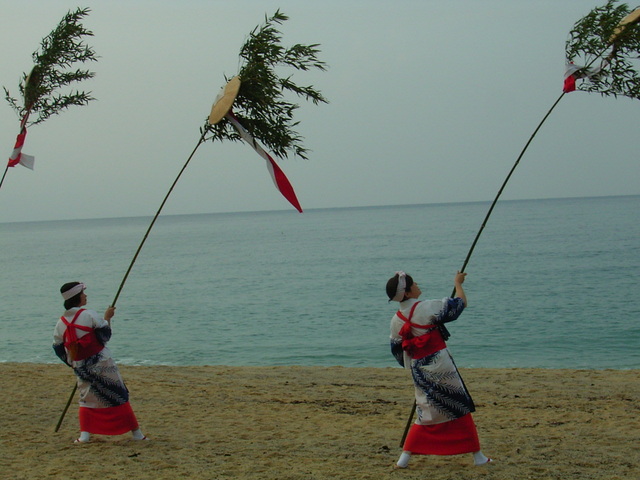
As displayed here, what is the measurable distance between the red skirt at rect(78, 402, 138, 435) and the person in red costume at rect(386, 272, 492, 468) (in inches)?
106

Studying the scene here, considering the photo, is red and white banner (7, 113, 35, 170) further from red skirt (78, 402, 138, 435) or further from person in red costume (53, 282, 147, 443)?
red skirt (78, 402, 138, 435)

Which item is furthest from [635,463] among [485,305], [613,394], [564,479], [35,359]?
[485,305]

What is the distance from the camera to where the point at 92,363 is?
6.32 meters

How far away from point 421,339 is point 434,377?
0.31 meters

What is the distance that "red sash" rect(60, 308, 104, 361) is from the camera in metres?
6.22

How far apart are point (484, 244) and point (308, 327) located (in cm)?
4138

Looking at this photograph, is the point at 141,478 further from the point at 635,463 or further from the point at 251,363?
the point at 251,363

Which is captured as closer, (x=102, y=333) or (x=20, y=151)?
(x=102, y=333)

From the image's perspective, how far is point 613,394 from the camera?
355 inches

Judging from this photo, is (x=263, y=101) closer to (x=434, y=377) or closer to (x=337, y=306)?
(x=434, y=377)

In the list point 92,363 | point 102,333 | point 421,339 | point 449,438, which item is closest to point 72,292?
point 102,333

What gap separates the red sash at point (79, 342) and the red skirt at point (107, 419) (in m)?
0.54

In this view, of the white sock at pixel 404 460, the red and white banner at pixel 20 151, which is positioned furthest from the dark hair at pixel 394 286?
the red and white banner at pixel 20 151

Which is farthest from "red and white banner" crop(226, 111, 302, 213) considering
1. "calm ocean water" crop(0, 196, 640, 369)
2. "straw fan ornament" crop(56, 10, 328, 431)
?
"calm ocean water" crop(0, 196, 640, 369)
